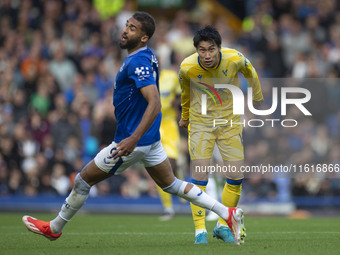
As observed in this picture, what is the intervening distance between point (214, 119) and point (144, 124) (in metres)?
1.47

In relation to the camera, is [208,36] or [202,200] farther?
[208,36]

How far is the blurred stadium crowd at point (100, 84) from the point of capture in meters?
15.5

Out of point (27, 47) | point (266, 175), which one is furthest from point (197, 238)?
point (27, 47)

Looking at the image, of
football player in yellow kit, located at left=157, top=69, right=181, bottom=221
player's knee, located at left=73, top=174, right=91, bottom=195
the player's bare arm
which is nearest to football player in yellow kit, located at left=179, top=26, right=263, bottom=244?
the player's bare arm

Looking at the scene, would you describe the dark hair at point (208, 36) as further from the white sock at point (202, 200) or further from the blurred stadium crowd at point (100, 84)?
the blurred stadium crowd at point (100, 84)

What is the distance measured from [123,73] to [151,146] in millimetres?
799

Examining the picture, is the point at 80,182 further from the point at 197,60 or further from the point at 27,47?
the point at 27,47

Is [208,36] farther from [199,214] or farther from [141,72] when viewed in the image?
[199,214]

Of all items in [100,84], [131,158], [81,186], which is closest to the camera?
[131,158]

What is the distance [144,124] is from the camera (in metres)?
7.14

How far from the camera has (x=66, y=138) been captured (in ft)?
53.7

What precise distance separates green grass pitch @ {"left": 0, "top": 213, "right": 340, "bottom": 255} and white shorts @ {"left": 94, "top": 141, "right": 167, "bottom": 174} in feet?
2.79

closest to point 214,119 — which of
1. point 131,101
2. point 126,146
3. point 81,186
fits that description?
point 131,101

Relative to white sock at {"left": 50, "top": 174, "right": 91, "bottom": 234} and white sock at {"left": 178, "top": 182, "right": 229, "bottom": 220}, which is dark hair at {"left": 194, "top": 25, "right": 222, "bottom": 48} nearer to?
white sock at {"left": 178, "top": 182, "right": 229, "bottom": 220}
